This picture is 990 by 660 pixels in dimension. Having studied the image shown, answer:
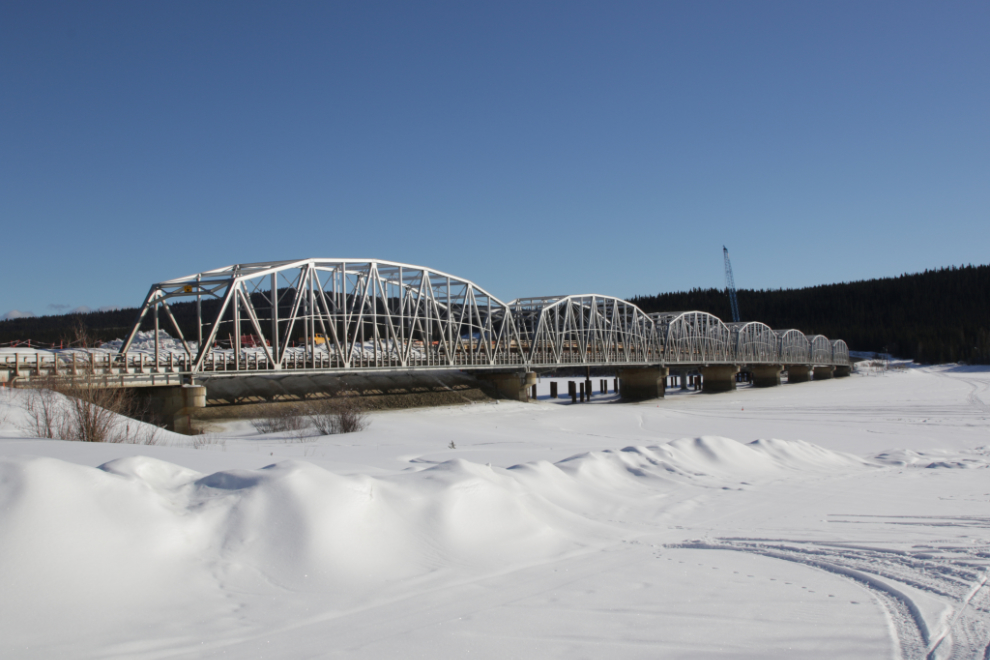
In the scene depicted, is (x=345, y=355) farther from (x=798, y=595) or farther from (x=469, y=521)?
(x=798, y=595)

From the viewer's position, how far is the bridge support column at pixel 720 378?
11844cm

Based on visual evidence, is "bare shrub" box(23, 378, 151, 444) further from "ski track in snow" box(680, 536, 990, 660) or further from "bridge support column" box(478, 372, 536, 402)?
"bridge support column" box(478, 372, 536, 402)

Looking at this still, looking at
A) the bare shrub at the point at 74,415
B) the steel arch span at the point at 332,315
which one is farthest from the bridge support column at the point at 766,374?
the bare shrub at the point at 74,415

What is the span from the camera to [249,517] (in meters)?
8.66

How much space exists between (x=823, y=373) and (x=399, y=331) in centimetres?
13546

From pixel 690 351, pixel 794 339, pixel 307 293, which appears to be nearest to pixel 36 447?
pixel 307 293

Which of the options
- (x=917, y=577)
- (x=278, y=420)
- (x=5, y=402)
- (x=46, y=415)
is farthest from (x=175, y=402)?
(x=917, y=577)

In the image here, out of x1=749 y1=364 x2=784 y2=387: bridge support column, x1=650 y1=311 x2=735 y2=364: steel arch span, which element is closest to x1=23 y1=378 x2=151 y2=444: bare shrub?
x1=650 y1=311 x2=735 y2=364: steel arch span

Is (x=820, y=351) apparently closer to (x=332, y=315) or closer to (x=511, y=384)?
(x=511, y=384)

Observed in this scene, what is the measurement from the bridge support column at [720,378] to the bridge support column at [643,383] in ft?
74.7

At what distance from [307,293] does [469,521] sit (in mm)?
44116

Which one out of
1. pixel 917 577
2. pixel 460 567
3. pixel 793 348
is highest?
pixel 793 348

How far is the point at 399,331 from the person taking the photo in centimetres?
6075

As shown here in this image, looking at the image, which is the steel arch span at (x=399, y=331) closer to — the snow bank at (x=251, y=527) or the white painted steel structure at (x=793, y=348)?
the white painted steel structure at (x=793, y=348)
